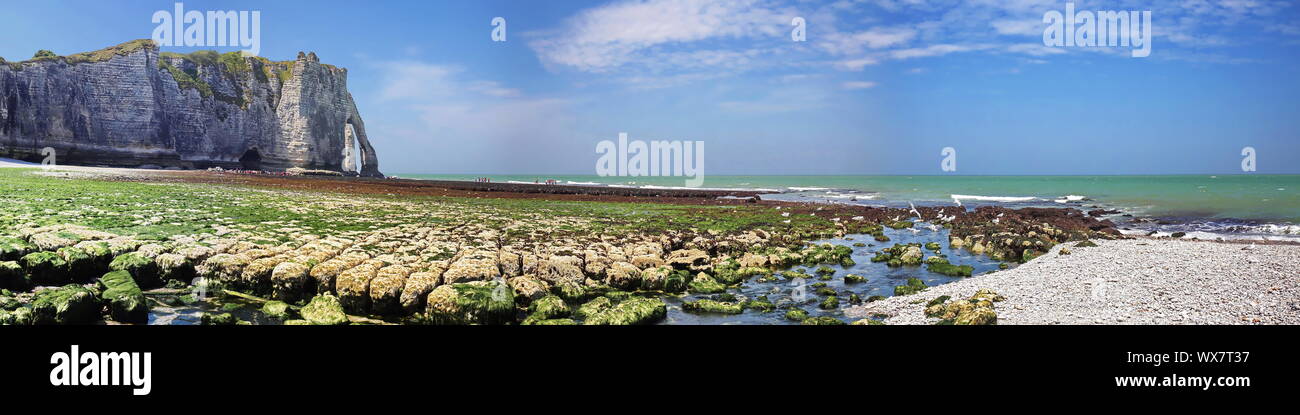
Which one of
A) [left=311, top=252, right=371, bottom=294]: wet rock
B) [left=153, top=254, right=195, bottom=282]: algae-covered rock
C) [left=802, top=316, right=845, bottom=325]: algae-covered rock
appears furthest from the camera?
[left=153, top=254, right=195, bottom=282]: algae-covered rock

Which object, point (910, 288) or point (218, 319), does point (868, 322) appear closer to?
point (910, 288)

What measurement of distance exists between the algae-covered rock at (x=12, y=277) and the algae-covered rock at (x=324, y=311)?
5.02m

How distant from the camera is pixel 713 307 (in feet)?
38.2

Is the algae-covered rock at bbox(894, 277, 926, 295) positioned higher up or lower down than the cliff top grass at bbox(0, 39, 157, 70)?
lower down

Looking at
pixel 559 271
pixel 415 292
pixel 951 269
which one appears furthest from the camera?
pixel 951 269

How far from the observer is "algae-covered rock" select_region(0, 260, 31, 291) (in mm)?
10328

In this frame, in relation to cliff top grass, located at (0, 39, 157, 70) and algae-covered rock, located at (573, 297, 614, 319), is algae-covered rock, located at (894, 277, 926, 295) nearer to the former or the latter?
algae-covered rock, located at (573, 297, 614, 319)

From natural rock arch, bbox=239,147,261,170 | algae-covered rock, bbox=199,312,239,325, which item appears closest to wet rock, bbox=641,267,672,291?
algae-covered rock, bbox=199,312,239,325

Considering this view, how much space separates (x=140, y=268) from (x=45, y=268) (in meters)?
1.32

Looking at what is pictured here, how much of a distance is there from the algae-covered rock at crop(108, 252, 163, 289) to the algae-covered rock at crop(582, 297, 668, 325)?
8525 millimetres

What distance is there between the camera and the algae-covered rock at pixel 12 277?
10328 mm

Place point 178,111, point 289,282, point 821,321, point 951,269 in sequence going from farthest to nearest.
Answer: point 178,111, point 951,269, point 289,282, point 821,321

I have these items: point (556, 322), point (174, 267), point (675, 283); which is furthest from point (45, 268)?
point (675, 283)
